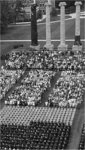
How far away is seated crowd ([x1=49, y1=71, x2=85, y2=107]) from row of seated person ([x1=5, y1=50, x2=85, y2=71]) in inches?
178

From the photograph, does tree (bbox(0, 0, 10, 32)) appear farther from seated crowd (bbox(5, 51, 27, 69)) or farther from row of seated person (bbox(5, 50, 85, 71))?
row of seated person (bbox(5, 50, 85, 71))

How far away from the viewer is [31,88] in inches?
2530

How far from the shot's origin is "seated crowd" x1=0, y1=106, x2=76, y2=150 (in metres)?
46.7

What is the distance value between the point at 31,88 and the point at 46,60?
14.7 metres

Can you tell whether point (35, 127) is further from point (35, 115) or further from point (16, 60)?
point (16, 60)

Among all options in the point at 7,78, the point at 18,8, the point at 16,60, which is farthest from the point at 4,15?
the point at 7,78

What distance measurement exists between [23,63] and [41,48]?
1278 centimetres

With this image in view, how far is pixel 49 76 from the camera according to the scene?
69188mm

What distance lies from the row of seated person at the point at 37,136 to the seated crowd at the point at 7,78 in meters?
13.8

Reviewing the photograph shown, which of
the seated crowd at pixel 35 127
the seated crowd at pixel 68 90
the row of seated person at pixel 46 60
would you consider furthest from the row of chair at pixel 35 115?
the row of seated person at pixel 46 60

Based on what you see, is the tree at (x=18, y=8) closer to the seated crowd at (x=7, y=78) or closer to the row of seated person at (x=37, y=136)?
the seated crowd at (x=7, y=78)

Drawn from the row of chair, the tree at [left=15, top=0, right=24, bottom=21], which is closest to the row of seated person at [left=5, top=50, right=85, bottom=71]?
the row of chair

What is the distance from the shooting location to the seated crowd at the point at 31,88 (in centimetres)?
6001

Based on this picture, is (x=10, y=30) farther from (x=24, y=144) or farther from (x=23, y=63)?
(x=24, y=144)
